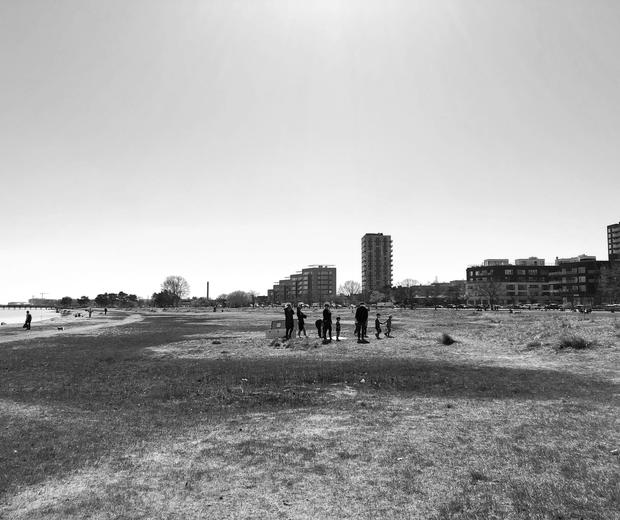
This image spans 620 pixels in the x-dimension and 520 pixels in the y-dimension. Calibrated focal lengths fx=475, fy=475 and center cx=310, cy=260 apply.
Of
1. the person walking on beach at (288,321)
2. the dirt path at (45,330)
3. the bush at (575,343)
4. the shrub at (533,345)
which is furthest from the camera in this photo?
the dirt path at (45,330)

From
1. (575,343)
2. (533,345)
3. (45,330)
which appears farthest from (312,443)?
(45,330)

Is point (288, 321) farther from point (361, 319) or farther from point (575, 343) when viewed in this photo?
point (575, 343)

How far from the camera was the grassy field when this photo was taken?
597cm

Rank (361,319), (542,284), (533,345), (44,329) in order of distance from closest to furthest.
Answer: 1. (533,345)
2. (361,319)
3. (44,329)
4. (542,284)

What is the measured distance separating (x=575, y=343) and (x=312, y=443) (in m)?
19.0

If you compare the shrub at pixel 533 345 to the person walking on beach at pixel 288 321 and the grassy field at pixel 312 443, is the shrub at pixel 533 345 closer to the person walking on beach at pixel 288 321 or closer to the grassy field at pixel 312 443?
the grassy field at pixel 312 443

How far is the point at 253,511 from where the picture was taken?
228 inches

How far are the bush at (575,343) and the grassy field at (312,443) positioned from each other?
5.40 metres

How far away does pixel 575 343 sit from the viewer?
74.2 ft

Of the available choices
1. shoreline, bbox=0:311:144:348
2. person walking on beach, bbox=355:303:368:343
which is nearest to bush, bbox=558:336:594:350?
person walking on beach, bbox=355:303:368:343

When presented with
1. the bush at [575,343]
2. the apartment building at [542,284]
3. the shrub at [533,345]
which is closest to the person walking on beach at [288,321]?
the shrub at [533,345]

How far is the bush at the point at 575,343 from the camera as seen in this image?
22438 mm

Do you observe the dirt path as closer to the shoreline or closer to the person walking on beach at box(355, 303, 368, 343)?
the shoreline

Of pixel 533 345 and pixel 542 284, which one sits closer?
pixel 533 345
